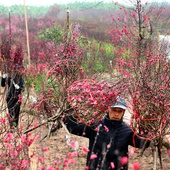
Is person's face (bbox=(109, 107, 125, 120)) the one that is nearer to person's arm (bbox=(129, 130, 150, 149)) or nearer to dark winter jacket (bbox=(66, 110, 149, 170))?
dark winter jacket (bbox=(66, 110, 149, 170))

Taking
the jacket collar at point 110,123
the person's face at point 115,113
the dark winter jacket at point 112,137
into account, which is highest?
the person's face at point 115,113

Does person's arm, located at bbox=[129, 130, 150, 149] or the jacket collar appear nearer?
person's arm, located at bbox=[129, 130, 150, 149]

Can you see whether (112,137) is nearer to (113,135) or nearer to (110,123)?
(113,135)

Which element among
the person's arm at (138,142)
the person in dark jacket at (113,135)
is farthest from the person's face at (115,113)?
the person's arm at (138,142)

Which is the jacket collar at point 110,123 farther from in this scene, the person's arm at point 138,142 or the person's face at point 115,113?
the person's arm at point 138,142

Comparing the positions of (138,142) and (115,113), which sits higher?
(115,113)

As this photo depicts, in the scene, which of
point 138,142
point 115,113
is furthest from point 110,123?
point 138,142

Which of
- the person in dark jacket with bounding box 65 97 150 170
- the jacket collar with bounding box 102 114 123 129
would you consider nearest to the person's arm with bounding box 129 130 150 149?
the person in dark jacket with bounding box 65 97 150 170

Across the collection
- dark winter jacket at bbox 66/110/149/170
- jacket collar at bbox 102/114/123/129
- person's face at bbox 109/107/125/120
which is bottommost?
dark winter jacket at bbox 66/110/149/170

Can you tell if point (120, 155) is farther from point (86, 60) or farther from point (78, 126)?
point (86, 60)

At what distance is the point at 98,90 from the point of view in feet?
8.16

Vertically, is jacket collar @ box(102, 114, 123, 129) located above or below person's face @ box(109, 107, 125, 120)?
below

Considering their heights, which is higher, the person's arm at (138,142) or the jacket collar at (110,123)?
the jacket collar at (110,123)

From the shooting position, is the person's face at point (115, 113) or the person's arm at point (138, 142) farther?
the person's face at point (115, 113)
